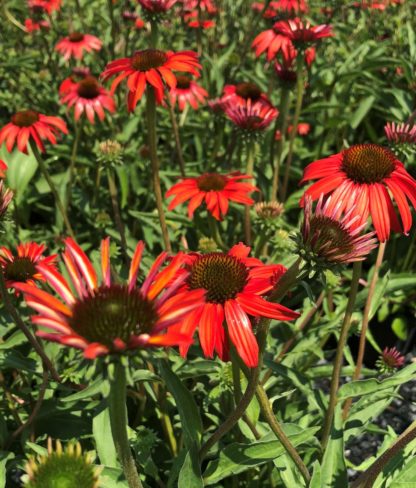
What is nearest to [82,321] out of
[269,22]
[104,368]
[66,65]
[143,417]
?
[104,368]

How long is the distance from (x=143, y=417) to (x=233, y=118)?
1.13 metres

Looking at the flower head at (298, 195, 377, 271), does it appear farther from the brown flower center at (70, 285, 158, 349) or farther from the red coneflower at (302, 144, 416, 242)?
the brown flower center at (70, 285, 158, 349)

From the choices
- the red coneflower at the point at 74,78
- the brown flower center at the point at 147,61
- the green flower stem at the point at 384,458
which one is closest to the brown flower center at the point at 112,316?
the green flower stem at the point at 384,458

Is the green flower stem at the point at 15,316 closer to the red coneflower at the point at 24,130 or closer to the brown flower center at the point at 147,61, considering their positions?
the brown flower center at the point at 147,61

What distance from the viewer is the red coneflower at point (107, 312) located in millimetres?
660

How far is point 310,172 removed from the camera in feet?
4.18

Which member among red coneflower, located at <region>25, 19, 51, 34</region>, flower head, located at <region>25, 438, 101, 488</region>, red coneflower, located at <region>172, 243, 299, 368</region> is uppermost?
red coneflower, located at <region>25, 19, 51, 34</region>

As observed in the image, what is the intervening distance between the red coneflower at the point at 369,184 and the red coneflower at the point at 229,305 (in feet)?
0.82

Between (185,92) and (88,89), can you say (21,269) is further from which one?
(185,92)

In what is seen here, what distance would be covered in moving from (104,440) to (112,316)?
72cm

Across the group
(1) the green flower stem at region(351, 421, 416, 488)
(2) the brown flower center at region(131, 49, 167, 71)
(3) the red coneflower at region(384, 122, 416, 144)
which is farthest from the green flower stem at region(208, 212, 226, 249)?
→ (1) the green flower stem at region(351, 421, 416, 488)

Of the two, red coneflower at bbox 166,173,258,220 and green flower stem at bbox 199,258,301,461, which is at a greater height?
red coneflower at bbox 166,173,258,220

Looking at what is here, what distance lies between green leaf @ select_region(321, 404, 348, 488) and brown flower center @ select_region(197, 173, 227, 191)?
84 centimetres

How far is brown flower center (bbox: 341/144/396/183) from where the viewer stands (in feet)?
3.96
